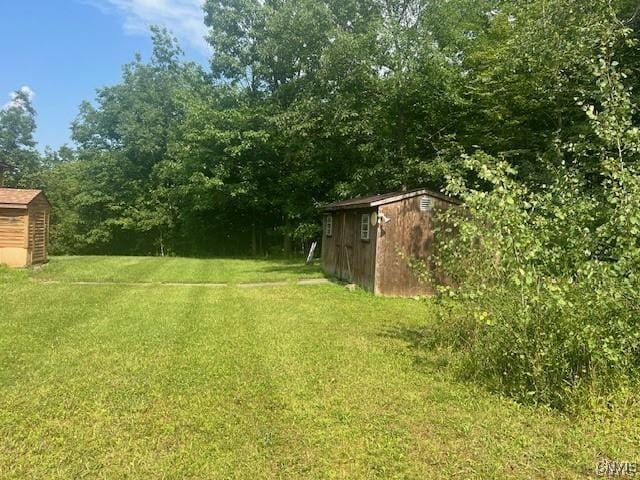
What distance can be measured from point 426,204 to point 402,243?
1078 millimetres

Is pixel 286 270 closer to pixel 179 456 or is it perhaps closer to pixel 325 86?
pixel 325 86

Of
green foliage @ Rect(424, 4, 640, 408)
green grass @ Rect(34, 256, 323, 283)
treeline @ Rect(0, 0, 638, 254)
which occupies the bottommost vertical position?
green grass @ Rect(34, 256, 323, 283)

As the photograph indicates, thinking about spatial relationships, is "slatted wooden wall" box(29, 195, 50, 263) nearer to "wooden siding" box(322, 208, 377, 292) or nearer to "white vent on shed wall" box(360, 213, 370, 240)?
"wooden siding" box(322, 208, 377, 292)

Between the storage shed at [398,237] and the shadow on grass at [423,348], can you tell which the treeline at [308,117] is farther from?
the shadow on grass at [423,348]

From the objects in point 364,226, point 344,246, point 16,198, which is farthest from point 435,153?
point 16,198

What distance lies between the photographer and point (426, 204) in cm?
1159

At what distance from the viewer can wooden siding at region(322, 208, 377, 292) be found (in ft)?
38.9

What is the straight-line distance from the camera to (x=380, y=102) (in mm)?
17641

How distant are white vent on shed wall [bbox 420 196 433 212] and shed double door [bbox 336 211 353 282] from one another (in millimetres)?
2525

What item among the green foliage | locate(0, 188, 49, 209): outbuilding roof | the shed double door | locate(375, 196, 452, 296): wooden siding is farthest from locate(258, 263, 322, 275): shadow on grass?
the green foliage

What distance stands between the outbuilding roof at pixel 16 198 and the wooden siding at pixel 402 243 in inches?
460

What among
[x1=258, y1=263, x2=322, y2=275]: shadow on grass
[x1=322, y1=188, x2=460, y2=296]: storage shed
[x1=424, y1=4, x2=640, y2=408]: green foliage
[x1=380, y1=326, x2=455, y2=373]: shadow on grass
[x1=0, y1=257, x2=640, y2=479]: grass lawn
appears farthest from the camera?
[x1=258, y1=263, x2=322, y2=275]: shadow on grass

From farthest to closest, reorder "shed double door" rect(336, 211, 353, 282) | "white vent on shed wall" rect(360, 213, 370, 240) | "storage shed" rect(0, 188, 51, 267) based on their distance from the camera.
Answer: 1. "storage shed" rect(0, 188, 51, 267)
2. "shed double door" rect(336, 211, 353, 282)
3. "white vent on shed wall" rect(360, 213, 370, 240)

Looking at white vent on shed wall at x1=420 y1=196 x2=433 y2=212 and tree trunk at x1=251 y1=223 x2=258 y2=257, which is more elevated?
white vent on shed wall at x1=420 y1=196 x2=433 y2=212
